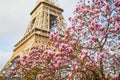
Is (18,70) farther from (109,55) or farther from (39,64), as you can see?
(109,55)

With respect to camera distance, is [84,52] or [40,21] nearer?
[84,52]

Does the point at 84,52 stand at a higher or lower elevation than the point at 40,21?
lower

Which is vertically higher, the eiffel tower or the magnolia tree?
the eiffel tower

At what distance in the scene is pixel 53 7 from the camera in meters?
39.0

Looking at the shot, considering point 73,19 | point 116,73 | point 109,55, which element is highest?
point 73,19

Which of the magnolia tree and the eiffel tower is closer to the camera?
the magnolia tree

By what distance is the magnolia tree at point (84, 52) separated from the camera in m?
9.18

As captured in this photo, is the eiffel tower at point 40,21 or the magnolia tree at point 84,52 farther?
the eiffel tower at point 40,21

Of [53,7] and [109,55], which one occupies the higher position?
[53,7]

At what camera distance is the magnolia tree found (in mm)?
9180

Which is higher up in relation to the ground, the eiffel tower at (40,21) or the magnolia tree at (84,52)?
the eiffel tower at (40,21)

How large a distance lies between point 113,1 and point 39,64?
3679mm

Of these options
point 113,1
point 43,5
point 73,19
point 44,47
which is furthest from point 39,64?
point 43,5

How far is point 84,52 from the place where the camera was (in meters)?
8.68
